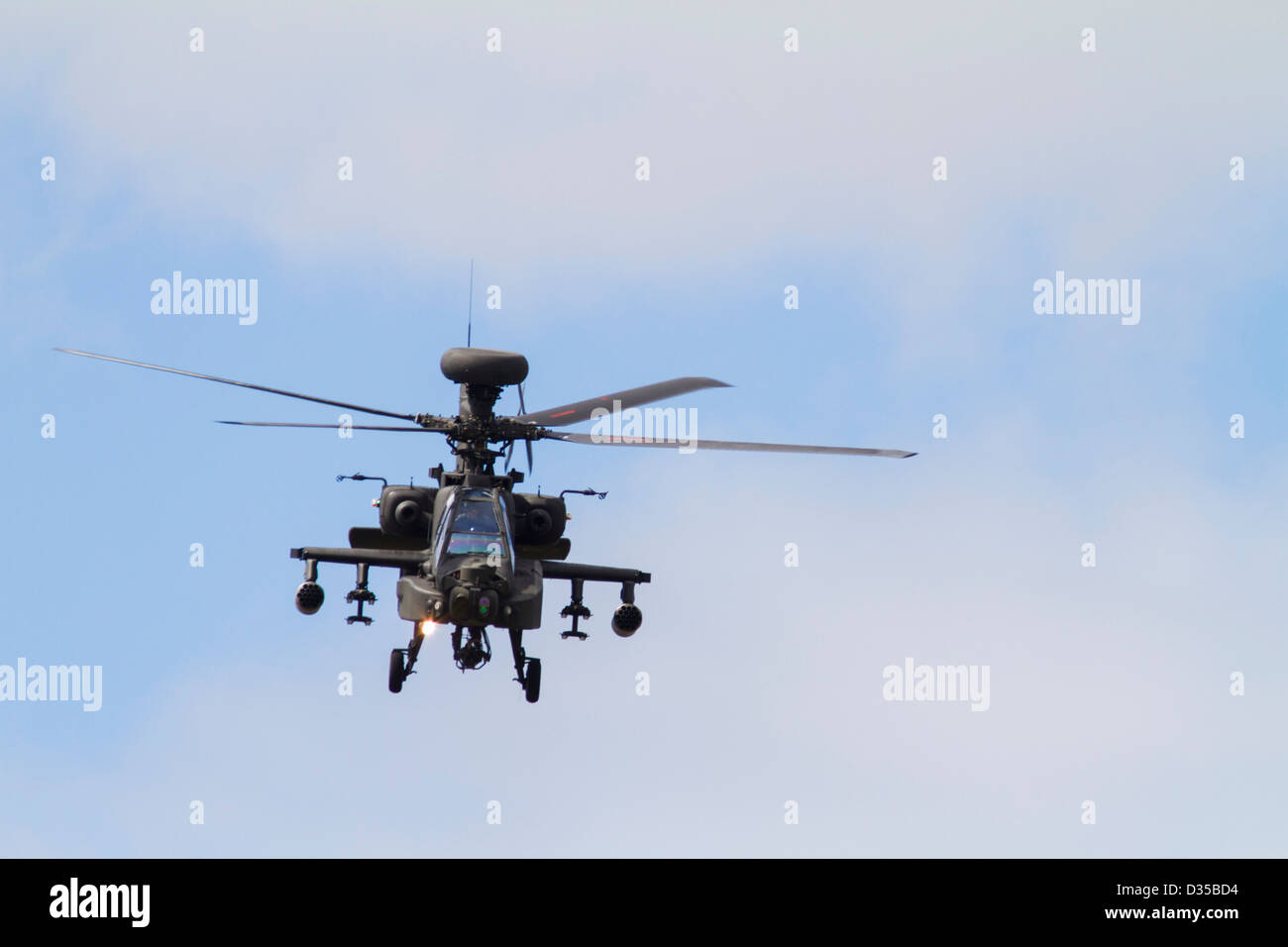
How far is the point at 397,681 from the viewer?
1481 inches

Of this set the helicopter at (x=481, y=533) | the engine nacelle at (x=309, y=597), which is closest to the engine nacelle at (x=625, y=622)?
the helicopter at (x=481, y=533)

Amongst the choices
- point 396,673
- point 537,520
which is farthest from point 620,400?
point 396,673

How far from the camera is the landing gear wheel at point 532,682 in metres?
37.6

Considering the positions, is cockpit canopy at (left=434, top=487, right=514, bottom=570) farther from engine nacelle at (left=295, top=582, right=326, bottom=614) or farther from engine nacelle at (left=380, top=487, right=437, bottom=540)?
engine nacelle at (left=295, top=582, right=326, bottom=614)

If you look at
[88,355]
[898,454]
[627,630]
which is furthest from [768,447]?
[88,355]

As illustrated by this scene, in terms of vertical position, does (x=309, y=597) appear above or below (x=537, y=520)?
below

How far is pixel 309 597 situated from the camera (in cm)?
3791

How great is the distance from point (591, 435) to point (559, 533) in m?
2.61

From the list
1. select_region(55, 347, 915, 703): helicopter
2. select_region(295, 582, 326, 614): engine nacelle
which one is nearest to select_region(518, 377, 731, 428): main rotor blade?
select_region(55, 347, 915, 703): helicopter

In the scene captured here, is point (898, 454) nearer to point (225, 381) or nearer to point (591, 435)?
point (591, 435)

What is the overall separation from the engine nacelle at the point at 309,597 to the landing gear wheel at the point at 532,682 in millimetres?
4177

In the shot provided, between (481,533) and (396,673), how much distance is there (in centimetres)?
334

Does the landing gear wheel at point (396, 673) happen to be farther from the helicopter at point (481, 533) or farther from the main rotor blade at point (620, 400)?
the main rotor blade at point (620, 400)

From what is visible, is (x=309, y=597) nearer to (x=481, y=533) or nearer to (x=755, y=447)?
(x=481, y=533)
